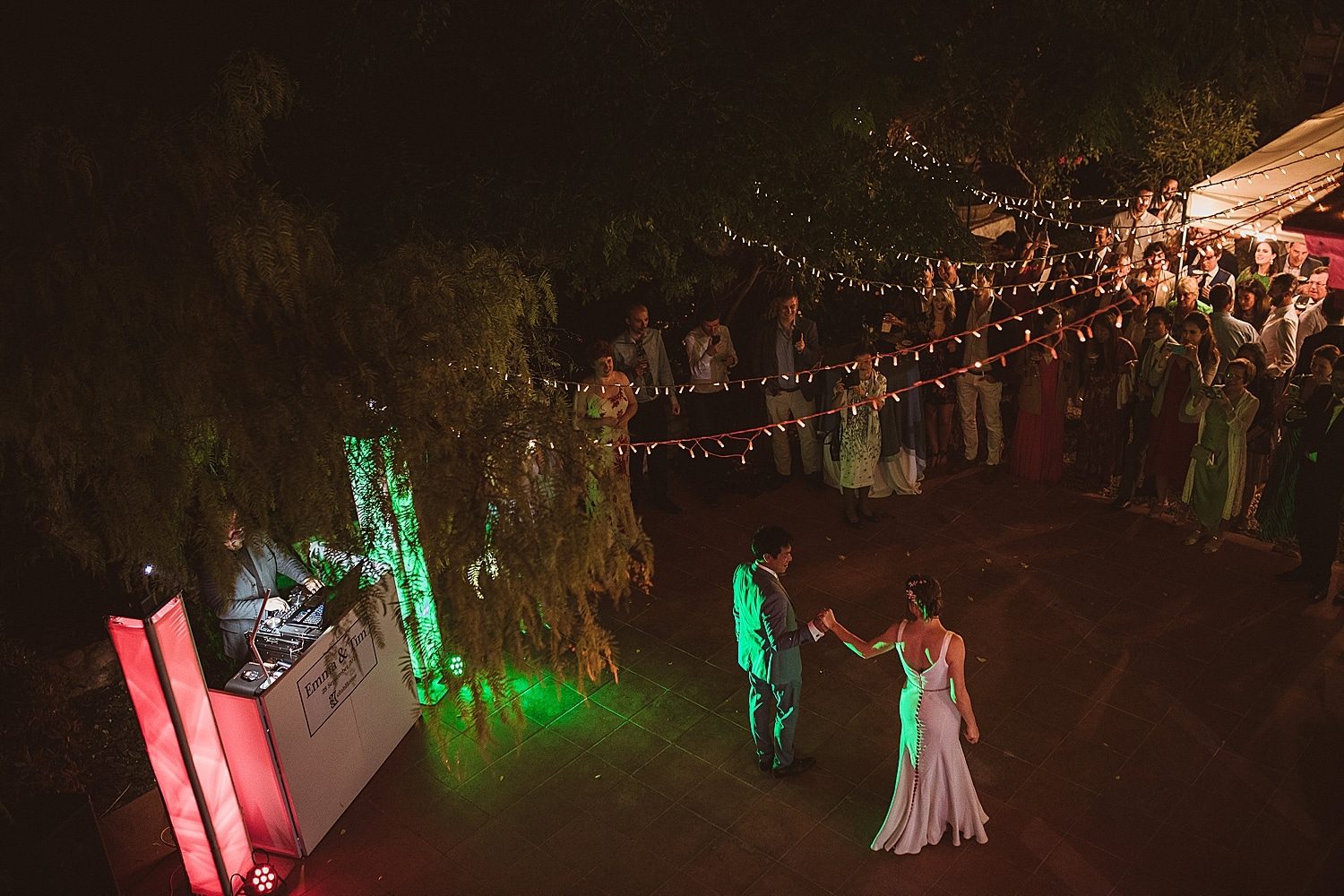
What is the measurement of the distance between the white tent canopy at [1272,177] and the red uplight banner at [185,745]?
1022 cm

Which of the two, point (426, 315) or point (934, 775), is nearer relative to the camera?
point (426, 315)

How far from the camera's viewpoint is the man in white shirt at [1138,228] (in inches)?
480

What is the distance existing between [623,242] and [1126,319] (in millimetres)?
4925

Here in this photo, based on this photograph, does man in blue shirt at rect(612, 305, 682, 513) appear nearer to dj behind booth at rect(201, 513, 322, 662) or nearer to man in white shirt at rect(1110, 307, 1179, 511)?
dj behind booth at rect(201, 513, 322, 662)

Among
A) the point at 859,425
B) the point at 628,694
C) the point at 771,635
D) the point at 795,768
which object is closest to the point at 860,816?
the point at 795,768

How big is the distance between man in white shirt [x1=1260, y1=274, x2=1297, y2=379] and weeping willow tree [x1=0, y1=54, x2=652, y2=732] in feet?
23.5

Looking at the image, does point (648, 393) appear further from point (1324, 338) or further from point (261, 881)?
point (1324, 338)

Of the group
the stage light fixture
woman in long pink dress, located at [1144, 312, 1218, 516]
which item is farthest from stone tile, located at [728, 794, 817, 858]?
woman in long pink dress, located at [1144, 312, 1218, 516]

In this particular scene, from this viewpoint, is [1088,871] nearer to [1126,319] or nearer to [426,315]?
[426,315]

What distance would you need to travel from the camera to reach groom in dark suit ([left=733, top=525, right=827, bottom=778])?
20.6 ft

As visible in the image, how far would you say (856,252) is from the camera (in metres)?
9.57

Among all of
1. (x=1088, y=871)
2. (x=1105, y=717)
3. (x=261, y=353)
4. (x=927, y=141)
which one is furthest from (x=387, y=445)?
(x=927, y=141)

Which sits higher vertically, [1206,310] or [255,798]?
[1206,310]

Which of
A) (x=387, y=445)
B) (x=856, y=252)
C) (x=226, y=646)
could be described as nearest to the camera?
(x=387, y=445)
